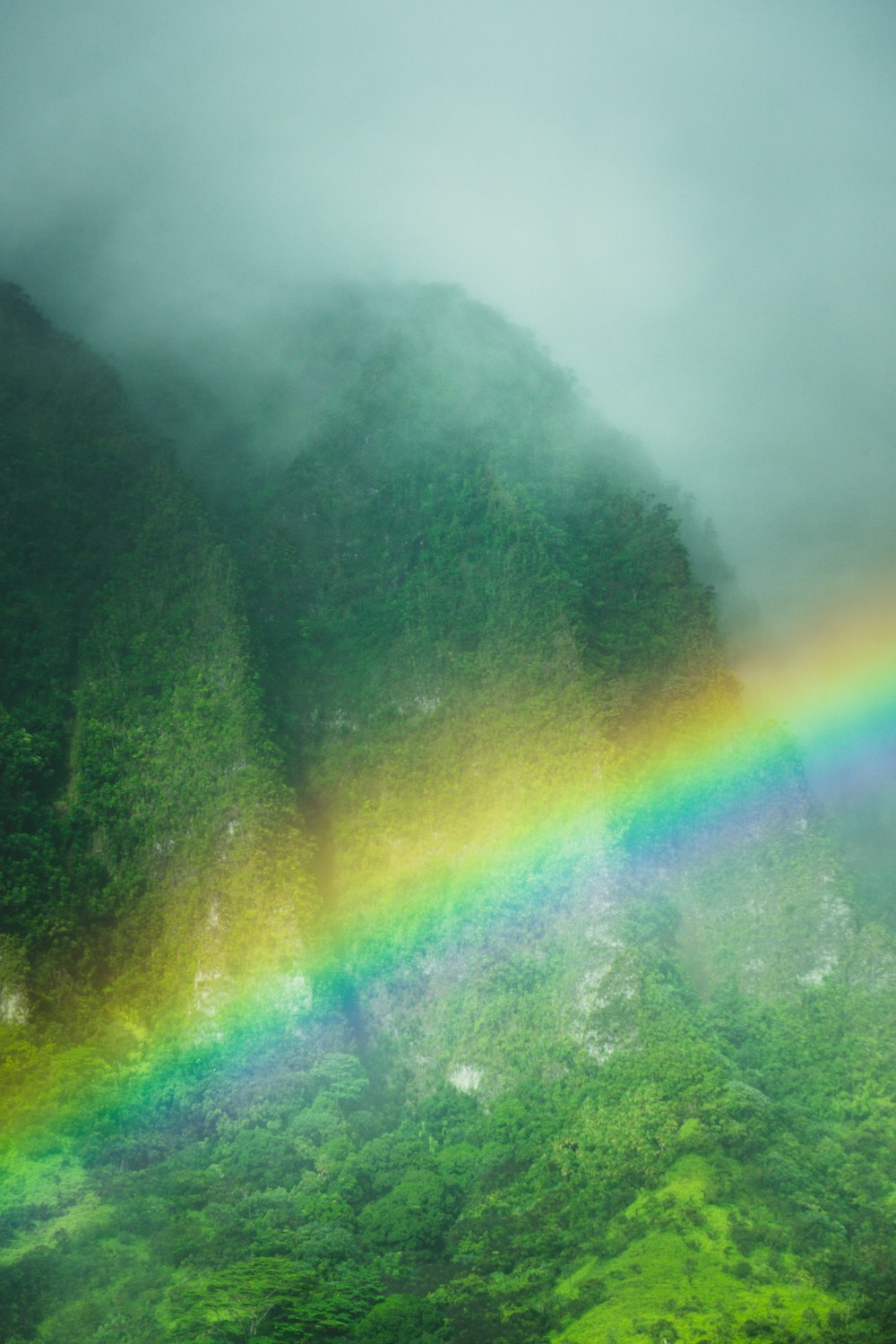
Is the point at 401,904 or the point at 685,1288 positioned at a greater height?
the point at 401,904

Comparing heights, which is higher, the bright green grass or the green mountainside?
the green mountainside

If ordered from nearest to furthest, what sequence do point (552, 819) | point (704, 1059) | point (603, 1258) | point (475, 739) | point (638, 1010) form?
point (603, 1258), point (704, 1059), point (638, 1010), point (552, 819), point (475, 739)

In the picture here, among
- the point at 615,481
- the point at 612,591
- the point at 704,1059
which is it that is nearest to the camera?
the point at 704,1059

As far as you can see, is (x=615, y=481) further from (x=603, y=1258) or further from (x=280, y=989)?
(x=603, y=1258)

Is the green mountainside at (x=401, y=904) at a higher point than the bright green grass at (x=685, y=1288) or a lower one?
higher

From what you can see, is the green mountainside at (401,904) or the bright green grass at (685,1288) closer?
the bright green grass at (685,1288)

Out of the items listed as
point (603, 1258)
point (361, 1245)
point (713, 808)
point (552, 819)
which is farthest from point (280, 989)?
point (713, 808)

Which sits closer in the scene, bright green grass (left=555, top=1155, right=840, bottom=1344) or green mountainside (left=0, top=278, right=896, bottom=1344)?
bright green grass (left=555, top=1155, right=840, bottom=1344)

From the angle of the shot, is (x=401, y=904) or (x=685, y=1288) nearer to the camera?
(x=685, y=1288)
